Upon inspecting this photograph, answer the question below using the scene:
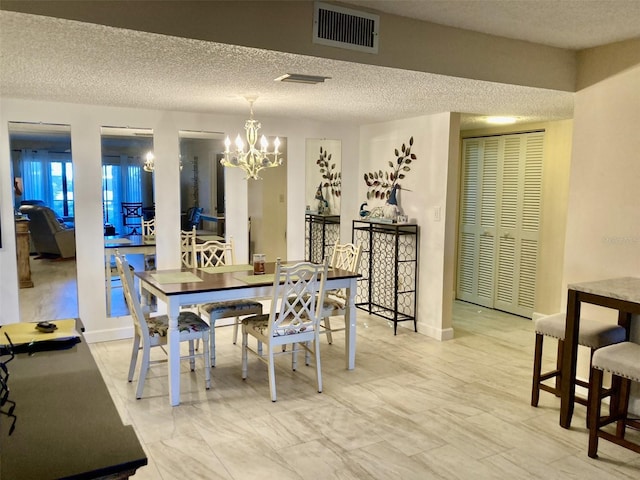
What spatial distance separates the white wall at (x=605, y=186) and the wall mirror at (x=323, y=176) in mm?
2708

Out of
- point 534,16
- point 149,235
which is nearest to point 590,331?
point 534,16

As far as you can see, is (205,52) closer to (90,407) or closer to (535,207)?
(90,407)

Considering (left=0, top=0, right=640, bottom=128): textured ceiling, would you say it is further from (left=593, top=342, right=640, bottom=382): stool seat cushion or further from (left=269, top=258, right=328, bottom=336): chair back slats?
(left=593, top=342, right=640, bottom=382): stool seat cushion

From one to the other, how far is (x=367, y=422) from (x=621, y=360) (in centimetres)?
142

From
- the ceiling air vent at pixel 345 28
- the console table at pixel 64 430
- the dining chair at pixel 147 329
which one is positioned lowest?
the dining chair at pixel 147 329

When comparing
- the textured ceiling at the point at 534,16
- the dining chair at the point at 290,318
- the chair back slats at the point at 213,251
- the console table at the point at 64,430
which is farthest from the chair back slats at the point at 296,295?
the console table at the point at 64,430

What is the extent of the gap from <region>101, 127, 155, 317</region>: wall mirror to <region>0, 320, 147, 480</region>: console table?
308cm

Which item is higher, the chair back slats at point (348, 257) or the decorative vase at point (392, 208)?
the decorative vase at point (392, 208)

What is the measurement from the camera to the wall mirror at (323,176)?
5500 mm

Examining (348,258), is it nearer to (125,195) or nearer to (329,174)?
(329,174)

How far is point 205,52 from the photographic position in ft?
8.18

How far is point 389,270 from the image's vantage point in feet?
17.3

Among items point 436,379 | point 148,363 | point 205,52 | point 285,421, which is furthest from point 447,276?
point 205,52

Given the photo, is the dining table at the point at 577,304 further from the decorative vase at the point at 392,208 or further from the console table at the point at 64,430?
the console table at the point at 64,430
